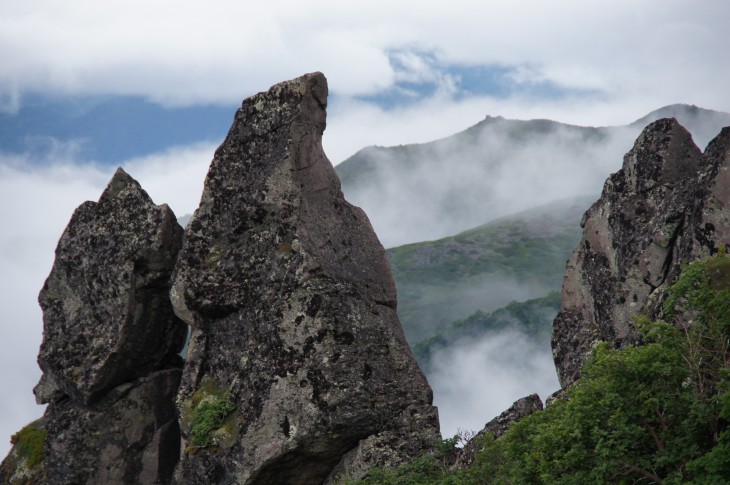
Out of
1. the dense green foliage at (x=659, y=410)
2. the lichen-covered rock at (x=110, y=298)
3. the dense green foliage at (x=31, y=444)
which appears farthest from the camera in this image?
the dense green foliage at (x=31, y=444)

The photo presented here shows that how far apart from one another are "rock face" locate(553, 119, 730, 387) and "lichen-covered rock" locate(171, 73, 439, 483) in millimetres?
5332

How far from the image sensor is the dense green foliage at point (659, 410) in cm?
1538

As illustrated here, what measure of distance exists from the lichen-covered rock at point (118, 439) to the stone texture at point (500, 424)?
9.17 m

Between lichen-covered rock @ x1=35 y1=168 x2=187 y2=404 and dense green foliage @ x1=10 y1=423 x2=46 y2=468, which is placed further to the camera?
dense green foliage @ x1=10 y1=423 x2=46 y2=468

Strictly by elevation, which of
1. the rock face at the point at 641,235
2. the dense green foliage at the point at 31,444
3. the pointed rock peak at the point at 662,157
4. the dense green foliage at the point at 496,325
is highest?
the dense green foliage at the point at 496,325

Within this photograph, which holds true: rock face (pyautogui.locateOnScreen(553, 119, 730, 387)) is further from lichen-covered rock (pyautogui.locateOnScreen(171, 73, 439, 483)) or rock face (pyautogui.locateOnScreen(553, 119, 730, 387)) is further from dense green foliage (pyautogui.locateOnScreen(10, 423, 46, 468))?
dense green foliage (pyautogui.locateOnScreen(10, 423, 46, 468))

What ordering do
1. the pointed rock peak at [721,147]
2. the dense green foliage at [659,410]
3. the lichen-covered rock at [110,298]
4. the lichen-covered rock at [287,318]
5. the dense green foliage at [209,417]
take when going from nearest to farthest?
the dense green foliage at [659,410]
the pointed rock peak at [721,147]
the lichen-covered rock at [287,318]
the dense green foliage at [209,417]
the lichen-covered rock at [110,298]

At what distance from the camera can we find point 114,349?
87.3ft

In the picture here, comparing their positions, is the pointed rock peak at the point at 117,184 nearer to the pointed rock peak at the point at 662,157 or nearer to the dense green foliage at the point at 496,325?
the pointed rock peak at the point at 662,157

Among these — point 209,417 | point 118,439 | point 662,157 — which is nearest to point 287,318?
point 209,417

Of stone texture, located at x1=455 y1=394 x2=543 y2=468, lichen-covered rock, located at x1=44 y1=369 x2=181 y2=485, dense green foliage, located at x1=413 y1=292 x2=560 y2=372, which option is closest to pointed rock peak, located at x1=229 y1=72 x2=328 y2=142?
lichen-covered rock, located at x1=44 y1=369 x2=181 y2=485

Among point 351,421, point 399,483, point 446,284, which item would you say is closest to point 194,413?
point 351,421

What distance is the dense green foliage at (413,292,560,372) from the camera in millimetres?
137125

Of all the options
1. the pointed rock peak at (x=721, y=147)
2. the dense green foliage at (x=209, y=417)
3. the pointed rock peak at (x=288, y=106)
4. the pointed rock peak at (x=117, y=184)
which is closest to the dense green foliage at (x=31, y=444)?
the dense green foliage at (x=209, y=417)
